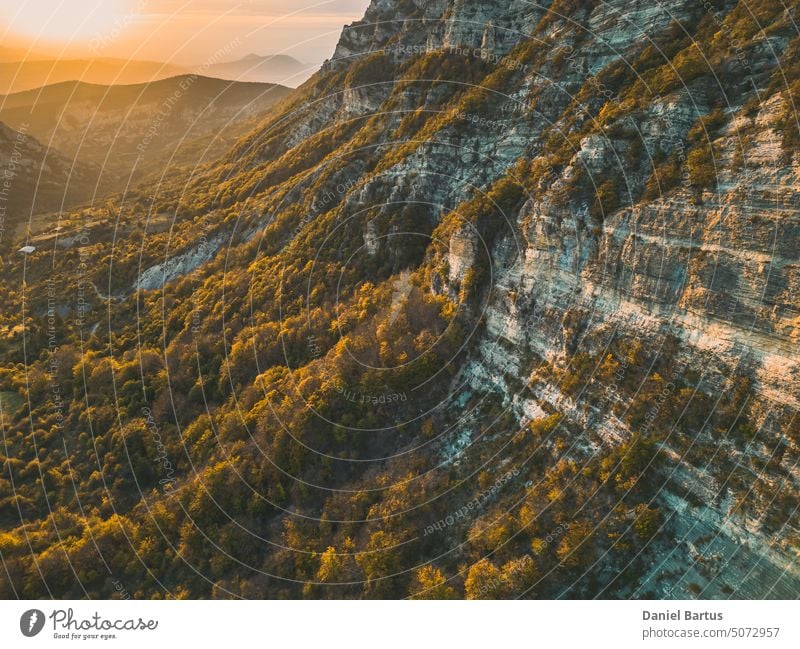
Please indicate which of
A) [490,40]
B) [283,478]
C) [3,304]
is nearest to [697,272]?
[283,478]

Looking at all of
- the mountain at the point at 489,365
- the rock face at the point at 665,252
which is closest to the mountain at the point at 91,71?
the mountain at the point at 489,365

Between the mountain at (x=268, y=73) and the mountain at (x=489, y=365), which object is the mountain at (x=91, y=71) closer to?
the mountain at (x=268, y=73)

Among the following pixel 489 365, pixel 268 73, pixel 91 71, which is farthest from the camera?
pixel 91 71

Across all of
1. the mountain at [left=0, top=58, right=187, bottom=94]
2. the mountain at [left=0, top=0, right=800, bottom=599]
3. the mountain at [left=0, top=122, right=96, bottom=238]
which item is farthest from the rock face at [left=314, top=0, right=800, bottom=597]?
the mountain at [left=0, top=58, right=187, bottom=94]

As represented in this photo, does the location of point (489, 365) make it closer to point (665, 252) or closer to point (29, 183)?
point (665, 252)

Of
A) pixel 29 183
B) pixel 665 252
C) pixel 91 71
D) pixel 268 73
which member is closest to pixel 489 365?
pixel 665 252

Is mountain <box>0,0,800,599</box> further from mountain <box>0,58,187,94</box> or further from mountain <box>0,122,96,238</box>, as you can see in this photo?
mountain <box>0,58,187,94</box>
